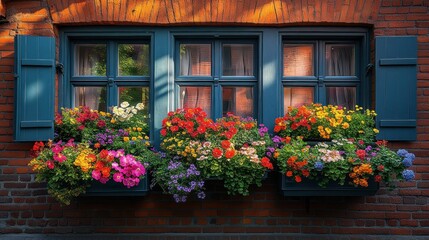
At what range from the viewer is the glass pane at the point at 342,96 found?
5.43 meters

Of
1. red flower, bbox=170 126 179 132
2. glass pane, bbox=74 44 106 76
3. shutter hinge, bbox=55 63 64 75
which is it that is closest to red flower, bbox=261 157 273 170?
red flower, bbox=170 126 179 132

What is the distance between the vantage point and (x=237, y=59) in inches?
215

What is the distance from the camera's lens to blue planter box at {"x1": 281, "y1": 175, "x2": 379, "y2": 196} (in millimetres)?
4750

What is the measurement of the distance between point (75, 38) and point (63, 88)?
0.63m

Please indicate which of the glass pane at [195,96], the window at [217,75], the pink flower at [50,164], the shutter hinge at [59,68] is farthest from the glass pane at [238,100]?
the pink flower at [50,164]

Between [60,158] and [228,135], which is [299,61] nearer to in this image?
[228,135]

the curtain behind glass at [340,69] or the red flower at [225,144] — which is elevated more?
the curtain behind glass at [340,69]

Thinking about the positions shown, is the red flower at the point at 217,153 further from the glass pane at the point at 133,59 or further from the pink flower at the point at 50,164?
the pink flower at the point at 50,164

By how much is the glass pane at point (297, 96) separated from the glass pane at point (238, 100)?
0.43m

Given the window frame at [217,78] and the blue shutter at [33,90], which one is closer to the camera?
the blue shutter at [33,90]

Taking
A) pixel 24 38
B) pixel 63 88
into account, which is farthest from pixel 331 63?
pixel 24 38

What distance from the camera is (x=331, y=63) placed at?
5453 mm

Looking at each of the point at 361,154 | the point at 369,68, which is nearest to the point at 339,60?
the point at 369,68

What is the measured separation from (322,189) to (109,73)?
281 centimetres
